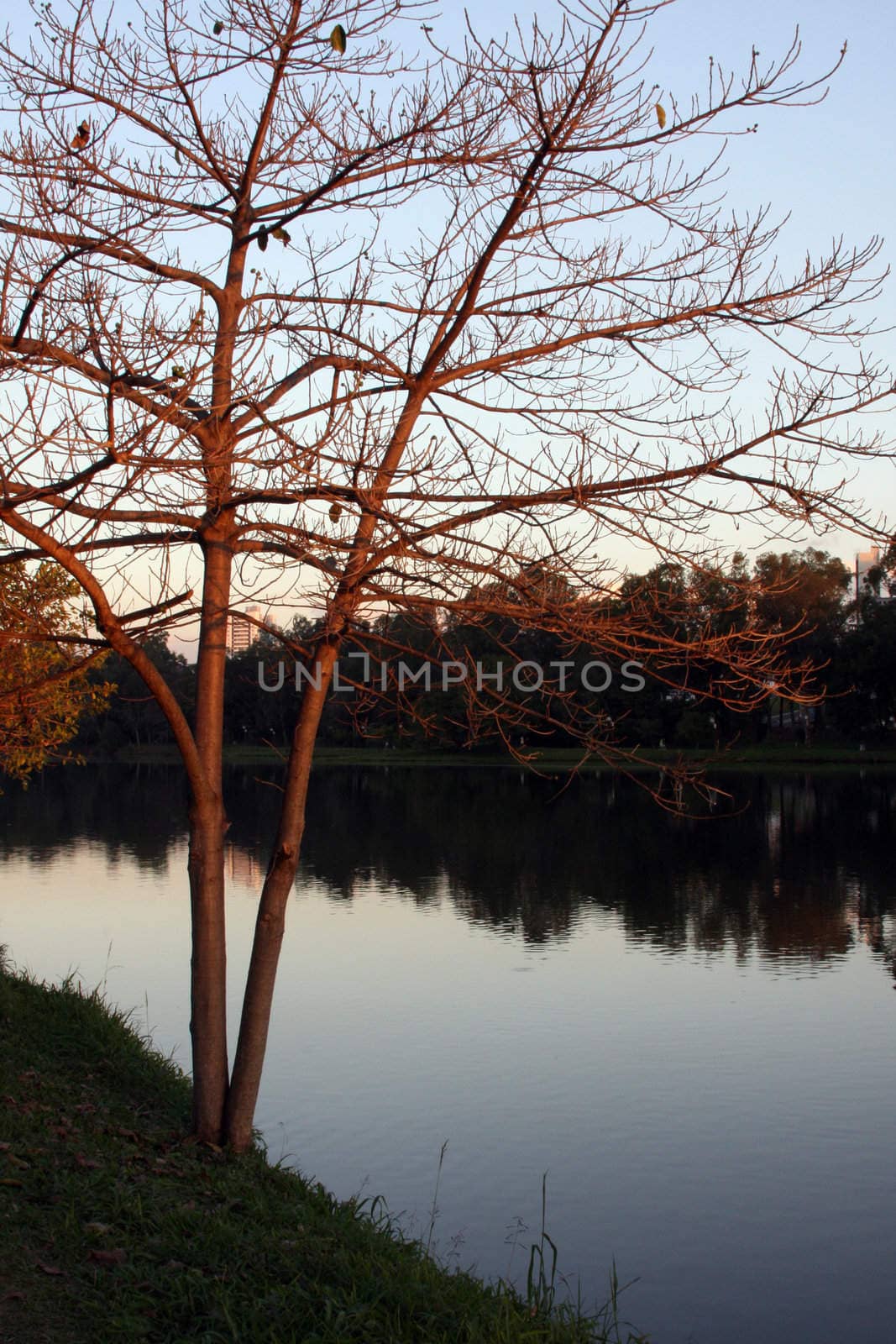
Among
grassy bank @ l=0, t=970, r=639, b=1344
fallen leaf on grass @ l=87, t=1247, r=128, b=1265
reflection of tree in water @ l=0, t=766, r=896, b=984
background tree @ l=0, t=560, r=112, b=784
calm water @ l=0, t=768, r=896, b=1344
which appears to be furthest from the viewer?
reflection of tree in water @ l=0, t=766, r=896, b=984

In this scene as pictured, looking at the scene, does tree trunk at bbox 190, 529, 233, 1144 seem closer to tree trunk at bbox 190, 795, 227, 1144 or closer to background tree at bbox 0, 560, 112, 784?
tree trunk at bbox 190, 795, 227, 1144

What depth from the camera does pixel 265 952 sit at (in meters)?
7.54

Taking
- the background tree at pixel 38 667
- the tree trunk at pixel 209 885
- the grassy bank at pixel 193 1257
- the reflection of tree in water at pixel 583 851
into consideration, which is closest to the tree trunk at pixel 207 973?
the tree trunk at pixel 209 885

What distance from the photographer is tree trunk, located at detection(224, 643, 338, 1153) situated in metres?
7.53

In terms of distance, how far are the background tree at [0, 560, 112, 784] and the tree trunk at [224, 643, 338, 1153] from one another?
1.23 meters

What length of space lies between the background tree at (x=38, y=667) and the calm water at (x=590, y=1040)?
346 centimetres

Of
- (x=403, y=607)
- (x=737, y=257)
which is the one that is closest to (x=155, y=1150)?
(x=403, y=607)

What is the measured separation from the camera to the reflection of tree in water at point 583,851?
68.9ft

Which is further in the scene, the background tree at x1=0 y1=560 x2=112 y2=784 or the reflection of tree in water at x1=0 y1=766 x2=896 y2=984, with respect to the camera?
the reflection of tree in water at x1=0 y1=766 x2=896 y2=984

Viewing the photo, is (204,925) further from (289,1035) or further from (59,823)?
(59,823)

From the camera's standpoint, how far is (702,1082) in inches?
484

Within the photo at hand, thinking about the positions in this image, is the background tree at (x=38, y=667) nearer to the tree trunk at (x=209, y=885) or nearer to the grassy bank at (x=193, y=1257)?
the tree trunk at (x=209, y=885)

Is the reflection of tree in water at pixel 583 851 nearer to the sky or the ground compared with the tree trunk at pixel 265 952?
nearer to the ground

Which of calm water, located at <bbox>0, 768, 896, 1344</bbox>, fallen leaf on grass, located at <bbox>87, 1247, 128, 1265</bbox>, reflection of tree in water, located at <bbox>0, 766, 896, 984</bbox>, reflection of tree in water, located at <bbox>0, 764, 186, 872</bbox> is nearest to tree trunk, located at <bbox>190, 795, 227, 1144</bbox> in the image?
fallen leaf on grass, located at <bbox>87, 1247, 128, 1265</bbox>
